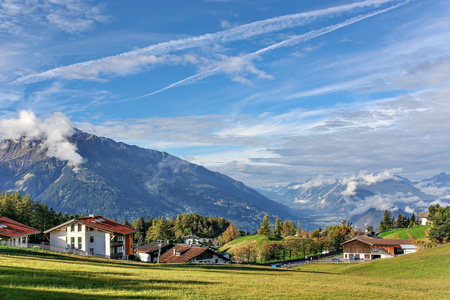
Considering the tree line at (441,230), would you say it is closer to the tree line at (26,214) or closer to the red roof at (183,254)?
the red roof at (183,254)

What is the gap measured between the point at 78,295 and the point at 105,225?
56.8 meters

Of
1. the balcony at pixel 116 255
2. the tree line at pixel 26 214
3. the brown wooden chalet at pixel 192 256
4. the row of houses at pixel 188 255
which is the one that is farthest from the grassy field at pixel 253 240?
the balcony at pixel 116 255

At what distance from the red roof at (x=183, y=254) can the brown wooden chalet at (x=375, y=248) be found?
65.2 metres

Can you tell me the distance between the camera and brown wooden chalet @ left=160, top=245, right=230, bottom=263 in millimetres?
77713

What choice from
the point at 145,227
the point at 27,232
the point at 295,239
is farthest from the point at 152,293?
the point at 145,227

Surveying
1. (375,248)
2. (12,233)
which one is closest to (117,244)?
(12,233)

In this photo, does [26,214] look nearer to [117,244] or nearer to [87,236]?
[87,236]

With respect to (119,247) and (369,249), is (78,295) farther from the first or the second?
(369,249)

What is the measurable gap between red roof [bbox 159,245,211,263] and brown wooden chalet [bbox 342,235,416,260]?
65.2 m

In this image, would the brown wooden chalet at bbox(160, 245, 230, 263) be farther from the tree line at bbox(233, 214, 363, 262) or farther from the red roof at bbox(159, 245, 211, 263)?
the tree line at bbox(233, 214, 363, 262)

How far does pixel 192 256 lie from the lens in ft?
257

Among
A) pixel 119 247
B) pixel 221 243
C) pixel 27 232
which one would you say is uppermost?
pixel 27 232

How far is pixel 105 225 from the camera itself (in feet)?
234

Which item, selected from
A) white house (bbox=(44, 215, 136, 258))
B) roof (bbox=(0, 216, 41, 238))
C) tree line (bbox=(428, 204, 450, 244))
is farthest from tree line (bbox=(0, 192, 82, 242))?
tree line (bbox=(428, 204, 450, 244))
